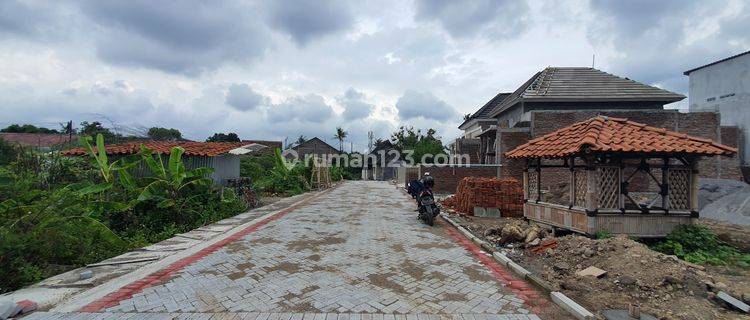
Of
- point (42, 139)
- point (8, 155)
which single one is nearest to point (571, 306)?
point (8, 155)

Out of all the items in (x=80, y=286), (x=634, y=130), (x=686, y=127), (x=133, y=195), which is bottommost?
(x=80, y=286)

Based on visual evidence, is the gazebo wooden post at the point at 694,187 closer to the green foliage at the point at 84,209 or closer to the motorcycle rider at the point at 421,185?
the motorcycle rider at the point at 421,185

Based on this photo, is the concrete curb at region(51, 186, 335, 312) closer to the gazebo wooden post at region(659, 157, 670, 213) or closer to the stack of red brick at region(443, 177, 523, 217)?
the stack of red brick at region(443, 177, 523, 217)

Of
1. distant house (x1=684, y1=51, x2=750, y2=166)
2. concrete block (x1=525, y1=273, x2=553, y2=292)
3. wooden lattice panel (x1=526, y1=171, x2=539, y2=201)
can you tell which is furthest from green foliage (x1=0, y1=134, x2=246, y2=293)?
distant house (x1=684, y1=51, x2=750, y2=166)

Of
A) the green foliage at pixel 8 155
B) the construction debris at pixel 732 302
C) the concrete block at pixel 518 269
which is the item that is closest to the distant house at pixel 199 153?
the green foliage at pixel 8 155

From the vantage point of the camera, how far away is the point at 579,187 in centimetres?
887

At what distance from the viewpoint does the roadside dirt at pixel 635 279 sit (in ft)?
15.3

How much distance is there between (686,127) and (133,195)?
23.3 meters

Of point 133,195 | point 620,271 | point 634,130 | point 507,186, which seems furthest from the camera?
point 507,186

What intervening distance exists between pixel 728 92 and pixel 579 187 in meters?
19.9

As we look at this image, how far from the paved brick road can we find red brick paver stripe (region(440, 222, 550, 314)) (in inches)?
5.4

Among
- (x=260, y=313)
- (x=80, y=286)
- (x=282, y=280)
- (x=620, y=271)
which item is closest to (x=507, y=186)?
(x=620, y=271)

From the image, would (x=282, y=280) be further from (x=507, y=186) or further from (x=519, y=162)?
(x=519, y=162)

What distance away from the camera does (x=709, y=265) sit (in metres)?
6.60
